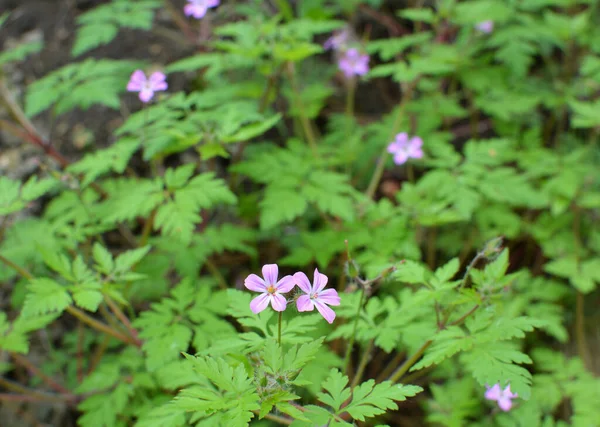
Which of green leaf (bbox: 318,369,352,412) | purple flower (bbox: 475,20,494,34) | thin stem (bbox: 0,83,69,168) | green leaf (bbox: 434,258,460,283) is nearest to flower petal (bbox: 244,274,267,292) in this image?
green leaf (bbox: 318,369,352,412)

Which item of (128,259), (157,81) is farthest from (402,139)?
(128,259)

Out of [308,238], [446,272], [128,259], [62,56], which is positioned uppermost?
[62,56]

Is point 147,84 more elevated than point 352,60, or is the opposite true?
point 147,84

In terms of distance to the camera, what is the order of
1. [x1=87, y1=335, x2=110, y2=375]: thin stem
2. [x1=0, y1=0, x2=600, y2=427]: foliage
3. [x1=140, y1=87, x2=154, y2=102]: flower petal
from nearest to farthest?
[x1=0, y1=0, x2=600, y2=427]: foliage → [x1=140, y1=87, x2=154, y2=102]: flower petal → [x1=87, y1=335, x2=110, y2=375]: thin stem

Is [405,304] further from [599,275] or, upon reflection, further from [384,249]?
[599,275]

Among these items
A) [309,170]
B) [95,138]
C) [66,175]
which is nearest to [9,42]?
[95,138]

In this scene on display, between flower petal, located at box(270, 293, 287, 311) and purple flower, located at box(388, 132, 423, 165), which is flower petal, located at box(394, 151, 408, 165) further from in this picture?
flower petal, located at box(270, 293, 287, 311)

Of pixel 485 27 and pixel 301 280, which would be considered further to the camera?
pixel 485 27

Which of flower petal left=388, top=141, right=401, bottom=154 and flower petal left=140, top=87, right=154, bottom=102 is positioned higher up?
flower petal left=140, top=87, right=154, bottom=102

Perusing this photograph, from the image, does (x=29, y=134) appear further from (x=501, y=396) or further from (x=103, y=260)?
(x=501, y=396)
